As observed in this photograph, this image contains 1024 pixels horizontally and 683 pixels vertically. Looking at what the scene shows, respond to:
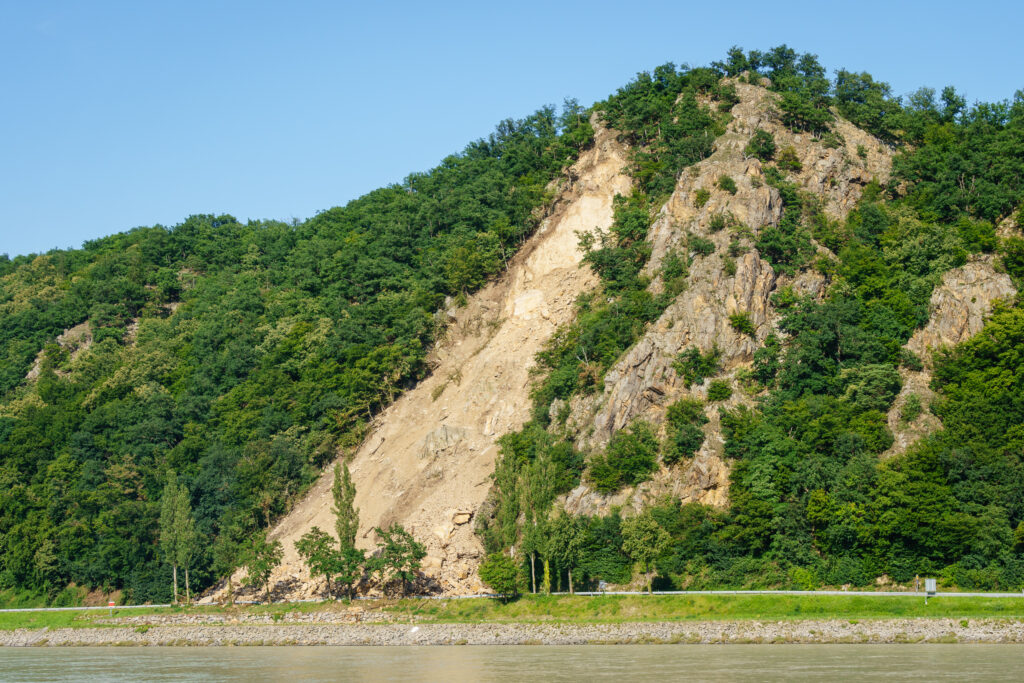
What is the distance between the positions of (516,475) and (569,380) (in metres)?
12.5

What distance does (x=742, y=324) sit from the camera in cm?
8006

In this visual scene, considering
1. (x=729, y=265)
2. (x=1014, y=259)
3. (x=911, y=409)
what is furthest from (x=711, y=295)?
(x=1014, y=259)

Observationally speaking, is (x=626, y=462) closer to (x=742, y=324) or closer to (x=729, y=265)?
(x=742, y=324)

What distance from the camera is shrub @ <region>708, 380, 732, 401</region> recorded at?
76.3 m

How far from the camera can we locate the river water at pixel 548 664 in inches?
1805

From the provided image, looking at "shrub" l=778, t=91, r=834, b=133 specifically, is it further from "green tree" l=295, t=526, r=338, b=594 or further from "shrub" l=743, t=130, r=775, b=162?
"green tree" l=295, t=526, r=338, b=594

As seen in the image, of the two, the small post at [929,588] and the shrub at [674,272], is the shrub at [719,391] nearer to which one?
the shrub at [674,272]

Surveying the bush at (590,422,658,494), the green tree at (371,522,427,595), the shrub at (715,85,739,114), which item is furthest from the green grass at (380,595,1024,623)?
the shrub at (715,85,739,114)

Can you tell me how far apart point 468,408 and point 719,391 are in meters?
22.0

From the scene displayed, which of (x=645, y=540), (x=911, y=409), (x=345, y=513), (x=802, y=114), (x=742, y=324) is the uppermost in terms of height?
(x=802, y=114)

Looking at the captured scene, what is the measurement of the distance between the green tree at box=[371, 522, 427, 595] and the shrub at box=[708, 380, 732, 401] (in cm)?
2366

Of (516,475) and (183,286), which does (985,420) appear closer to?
(516,475)

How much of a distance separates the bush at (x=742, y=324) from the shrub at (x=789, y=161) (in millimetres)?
20162

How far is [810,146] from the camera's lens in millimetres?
96562
